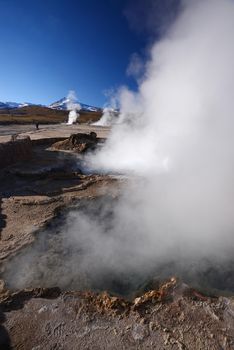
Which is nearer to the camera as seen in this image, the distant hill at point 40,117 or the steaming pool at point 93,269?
the steaming pool at point 93,269

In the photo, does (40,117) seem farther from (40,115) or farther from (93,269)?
(93,269)

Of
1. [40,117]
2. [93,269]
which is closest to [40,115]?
[40,117]

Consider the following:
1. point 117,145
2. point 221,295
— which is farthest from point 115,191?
Answer: point 117,145

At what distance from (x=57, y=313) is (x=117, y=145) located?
9.94 metres

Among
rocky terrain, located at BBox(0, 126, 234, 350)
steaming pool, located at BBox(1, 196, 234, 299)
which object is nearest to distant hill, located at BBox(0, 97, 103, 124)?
Answer: steaming pool, located at BBox(1, 196, 234, 299)

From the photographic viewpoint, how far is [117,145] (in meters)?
13.1

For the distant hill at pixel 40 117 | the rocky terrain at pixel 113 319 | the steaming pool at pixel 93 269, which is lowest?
the rocky terrain at pixel 113 319

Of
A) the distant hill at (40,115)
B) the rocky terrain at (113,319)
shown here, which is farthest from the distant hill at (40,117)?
the rocky terrain at (113,319)

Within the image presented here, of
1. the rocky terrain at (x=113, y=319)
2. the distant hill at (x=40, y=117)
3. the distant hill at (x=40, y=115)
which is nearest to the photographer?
the rocky terrain at (x=113, y=319)

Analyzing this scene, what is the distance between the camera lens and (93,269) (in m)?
4.62

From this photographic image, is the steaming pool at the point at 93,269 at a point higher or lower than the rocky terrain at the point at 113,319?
higher

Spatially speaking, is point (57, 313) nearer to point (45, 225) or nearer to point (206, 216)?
point (45, 225)

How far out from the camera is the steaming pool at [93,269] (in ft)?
14.0

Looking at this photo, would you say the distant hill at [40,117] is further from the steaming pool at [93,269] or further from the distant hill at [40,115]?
the steaming pool at [93,269]
